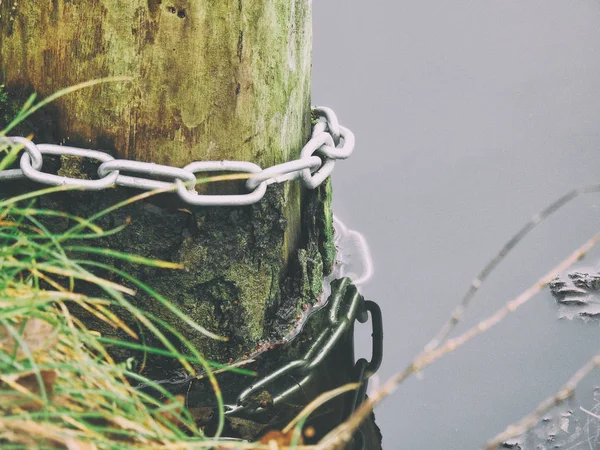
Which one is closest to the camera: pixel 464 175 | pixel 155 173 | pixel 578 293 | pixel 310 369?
pixel 155 173

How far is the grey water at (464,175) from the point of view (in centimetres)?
254

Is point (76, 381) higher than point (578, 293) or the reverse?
→ higher

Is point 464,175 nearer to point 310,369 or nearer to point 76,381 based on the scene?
point 310,369

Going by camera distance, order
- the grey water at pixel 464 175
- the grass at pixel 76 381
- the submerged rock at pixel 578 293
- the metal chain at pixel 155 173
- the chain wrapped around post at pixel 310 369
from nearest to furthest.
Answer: the grass at pixel 76 381 → the metal chain at pixel 155 173 → the chain wrapped around post at pixel 310 369 → the grey water at pixel 464 175 → the submerged rock at pixel 578 293

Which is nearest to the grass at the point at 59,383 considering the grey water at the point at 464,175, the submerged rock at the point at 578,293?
the grey water at the point at 464,175

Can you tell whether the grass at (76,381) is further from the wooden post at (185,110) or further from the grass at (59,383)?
the wooden post at (185,110)

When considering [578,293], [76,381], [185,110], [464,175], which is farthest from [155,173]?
[464,175]

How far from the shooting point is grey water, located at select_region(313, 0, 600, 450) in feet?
8.32

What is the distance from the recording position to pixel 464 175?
3.57 meters

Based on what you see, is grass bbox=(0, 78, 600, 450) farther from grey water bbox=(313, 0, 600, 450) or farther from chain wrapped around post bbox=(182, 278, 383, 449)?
grey water bbox=(313, 0, 600, 450)

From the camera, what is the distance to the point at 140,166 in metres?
1.98

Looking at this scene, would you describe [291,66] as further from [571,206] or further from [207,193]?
[571,206]

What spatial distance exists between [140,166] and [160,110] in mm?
205

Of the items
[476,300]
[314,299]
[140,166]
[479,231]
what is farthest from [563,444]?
[140,166]
